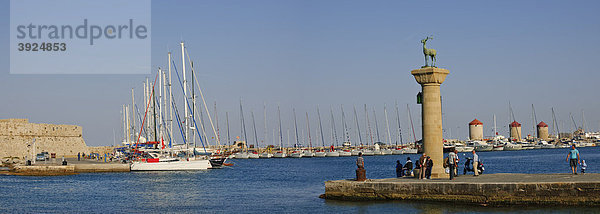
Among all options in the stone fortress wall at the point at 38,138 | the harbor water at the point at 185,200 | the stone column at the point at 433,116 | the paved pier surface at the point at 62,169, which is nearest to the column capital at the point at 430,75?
the stone column at the point at 433,116

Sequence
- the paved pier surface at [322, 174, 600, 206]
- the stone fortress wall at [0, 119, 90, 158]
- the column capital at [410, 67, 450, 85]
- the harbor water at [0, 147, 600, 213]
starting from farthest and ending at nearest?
the stone fortress wall at [0, 119, 90, 158]
the column capital at [410, 67, 450, 85]
the harbor water at [0, 147, 600, 213]
the paved pier surface at [322, 174, 600, 206]

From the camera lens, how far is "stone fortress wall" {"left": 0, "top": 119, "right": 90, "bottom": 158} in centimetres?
9794

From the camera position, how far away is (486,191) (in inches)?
1026

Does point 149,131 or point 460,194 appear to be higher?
point 149,131

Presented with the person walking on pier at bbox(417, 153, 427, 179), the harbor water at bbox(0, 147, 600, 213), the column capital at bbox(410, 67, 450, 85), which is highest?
the column capital at bbox(410, 67, 450, 85)

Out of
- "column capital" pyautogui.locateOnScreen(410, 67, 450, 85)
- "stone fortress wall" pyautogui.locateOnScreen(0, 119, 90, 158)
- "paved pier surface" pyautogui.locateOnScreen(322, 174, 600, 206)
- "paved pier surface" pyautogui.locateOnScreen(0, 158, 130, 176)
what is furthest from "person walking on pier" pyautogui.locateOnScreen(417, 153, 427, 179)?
A: "stone fortress wall" pyautogui.locateOnScreen(0, 119, 90, 158)

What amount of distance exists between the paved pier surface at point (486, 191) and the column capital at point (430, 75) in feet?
15.7

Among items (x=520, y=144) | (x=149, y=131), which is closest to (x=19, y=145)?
(x=149, y=131)

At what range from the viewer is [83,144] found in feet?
389

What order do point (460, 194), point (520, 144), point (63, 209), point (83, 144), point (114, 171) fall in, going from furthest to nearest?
point (520, 144) < point (83, 144) < point (114, 171) < point (63, 209) < point (460, 194)

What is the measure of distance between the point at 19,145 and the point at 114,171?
3821 centimetres

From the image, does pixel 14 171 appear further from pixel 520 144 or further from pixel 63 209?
pixel 520 144

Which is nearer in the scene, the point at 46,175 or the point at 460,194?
the point at 460,194

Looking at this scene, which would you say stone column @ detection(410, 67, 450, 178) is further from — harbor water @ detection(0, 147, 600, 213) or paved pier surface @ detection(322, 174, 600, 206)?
harbor water @ detection(0, 147, 600, 213)
